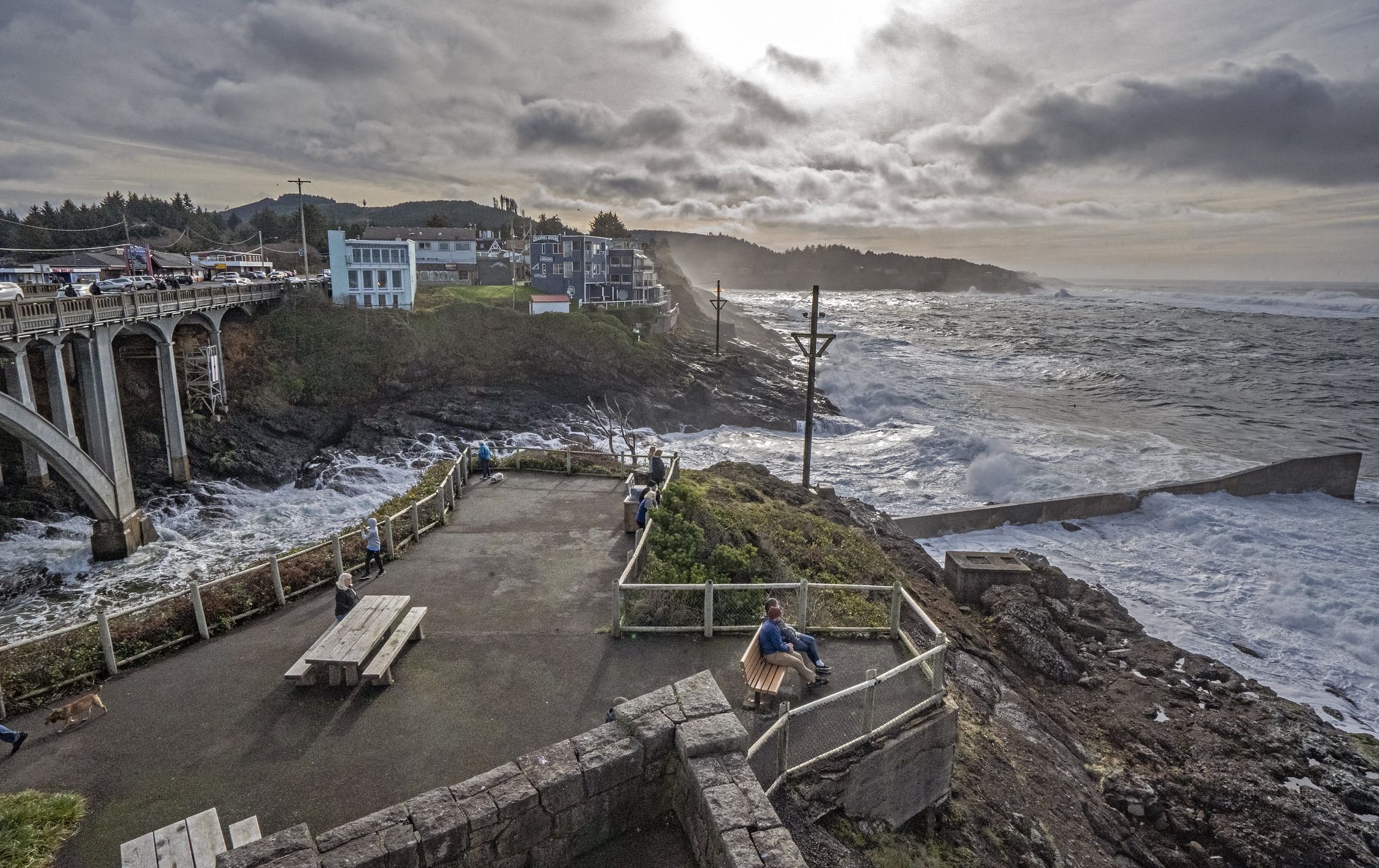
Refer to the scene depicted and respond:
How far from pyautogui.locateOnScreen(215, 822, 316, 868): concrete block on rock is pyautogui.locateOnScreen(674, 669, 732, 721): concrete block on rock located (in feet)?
9.82

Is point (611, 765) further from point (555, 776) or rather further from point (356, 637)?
point (356, 637)

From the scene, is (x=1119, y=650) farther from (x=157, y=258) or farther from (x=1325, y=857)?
(x=157, y=258)

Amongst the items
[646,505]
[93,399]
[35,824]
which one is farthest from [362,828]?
[93,399]

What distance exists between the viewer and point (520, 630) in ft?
32.2

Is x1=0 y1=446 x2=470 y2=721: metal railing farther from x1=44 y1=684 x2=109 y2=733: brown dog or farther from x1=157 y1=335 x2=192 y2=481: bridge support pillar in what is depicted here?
x1=157 y1=335 x2=192 y2=481: bridge support pillar

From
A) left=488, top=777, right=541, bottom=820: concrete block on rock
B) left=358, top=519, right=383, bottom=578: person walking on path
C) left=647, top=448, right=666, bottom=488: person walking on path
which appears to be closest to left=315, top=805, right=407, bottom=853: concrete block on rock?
left=488, top=777, right=541, bottom=820: concrete block on rock

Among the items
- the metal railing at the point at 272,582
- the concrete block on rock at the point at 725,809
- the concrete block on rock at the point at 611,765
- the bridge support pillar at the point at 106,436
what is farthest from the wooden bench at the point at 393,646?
the bridge support pillar at the point at 106,436

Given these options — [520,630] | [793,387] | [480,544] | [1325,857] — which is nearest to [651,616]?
[520,630]

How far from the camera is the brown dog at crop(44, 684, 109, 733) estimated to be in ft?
24.5

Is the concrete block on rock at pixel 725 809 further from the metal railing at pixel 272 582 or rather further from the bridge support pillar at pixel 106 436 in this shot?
the bridge support pillar at pixel 106 436

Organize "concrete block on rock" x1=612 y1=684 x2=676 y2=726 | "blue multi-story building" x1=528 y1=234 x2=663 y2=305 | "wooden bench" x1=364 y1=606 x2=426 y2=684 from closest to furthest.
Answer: "concrete block on rock" x1=612 y1=684 x2=676 y2=726
"wooden bench" x1=364 y1=606 x2=426 y2=684
"blue multi-story building" x1=528 y1=234 x2=663 y2=305

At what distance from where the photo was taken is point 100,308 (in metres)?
23.0

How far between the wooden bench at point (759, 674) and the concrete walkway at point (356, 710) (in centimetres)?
52

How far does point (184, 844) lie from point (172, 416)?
31063 millimetres
